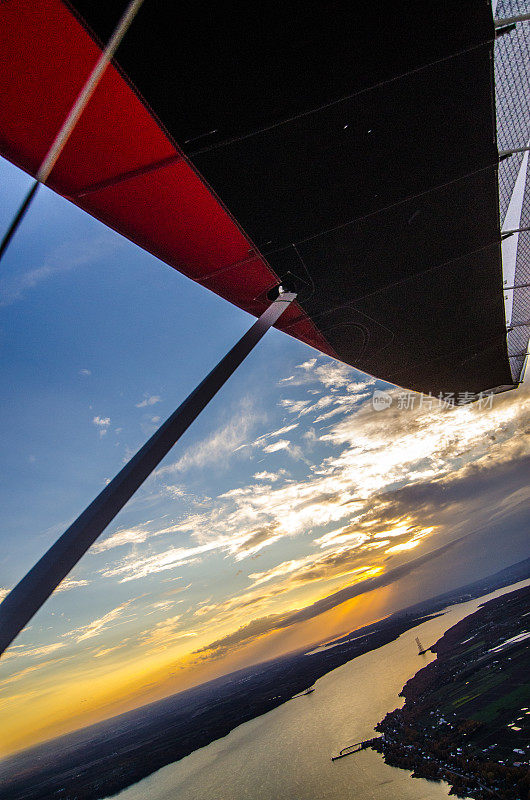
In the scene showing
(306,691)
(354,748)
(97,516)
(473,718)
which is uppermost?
(97,516)

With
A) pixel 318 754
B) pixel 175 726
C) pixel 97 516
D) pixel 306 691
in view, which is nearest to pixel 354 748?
pixel 318 754

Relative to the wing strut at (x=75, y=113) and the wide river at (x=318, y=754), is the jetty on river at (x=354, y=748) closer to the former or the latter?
the wide river at (x=318, y=754)

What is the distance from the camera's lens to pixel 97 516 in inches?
51.3

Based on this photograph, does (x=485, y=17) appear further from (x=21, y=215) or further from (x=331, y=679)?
(x=331, y=679)

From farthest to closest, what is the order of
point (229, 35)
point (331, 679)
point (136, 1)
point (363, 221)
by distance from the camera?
point (331, 679)
point (363, 221)
point (229, 35)
point (136, 1)

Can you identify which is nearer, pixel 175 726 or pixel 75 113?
pixel 75 113

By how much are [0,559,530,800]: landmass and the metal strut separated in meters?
98.8

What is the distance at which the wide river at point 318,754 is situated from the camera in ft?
191

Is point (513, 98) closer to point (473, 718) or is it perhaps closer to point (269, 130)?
point (269, 130)

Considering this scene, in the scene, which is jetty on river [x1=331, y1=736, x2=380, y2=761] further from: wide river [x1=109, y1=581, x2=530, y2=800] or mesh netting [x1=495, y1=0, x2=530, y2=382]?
mesh netting [x1=495, y1=0, x2=530, y2=382]

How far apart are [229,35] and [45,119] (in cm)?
66

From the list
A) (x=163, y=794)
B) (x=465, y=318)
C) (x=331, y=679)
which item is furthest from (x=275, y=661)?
(x=465, y=318)

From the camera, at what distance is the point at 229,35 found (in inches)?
47.6

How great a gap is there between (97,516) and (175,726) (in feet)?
397
